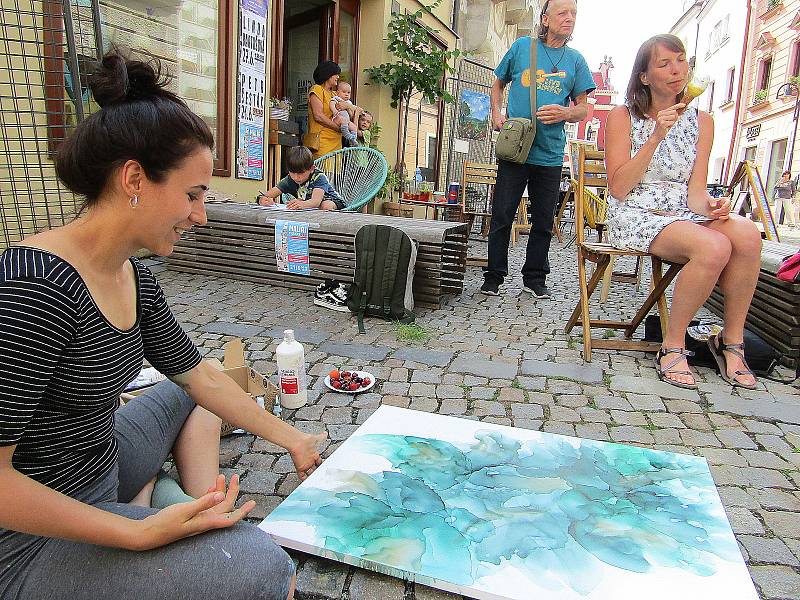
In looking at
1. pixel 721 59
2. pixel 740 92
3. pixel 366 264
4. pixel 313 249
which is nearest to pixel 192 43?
pixel 313 249

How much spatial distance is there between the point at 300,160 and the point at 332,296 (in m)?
1.65

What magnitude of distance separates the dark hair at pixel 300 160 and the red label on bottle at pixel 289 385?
316cm

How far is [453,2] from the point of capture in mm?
11391

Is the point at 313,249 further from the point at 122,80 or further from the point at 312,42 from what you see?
the point at 312,42

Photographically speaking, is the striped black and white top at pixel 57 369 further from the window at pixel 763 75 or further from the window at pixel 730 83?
the window at pixel 730 83

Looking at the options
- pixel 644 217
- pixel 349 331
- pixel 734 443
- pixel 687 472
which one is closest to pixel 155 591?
pixel 687 472

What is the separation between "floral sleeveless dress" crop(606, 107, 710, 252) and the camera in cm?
→ 315

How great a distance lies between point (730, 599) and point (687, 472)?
654 millimetres

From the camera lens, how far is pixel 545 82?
430 cm

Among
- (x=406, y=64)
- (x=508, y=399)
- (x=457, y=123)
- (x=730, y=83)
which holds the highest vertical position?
(x=730, y=83)

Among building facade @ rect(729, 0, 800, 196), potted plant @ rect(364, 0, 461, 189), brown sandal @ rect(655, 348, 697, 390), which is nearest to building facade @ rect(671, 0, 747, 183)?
Answer: building facade @ rect(729, 0, 800, 196)

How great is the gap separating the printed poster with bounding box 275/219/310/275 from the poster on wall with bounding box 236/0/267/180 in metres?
1.94

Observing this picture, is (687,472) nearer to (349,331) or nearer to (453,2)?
(349,331)

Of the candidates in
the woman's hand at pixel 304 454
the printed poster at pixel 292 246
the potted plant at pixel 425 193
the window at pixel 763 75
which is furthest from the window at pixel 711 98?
the woman's hand at pixel 304 454
